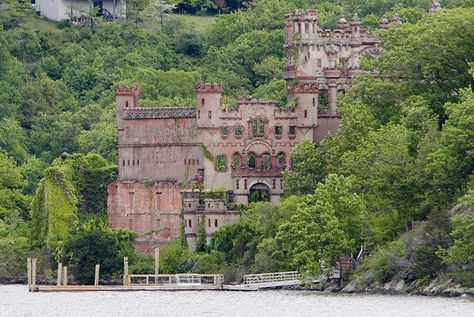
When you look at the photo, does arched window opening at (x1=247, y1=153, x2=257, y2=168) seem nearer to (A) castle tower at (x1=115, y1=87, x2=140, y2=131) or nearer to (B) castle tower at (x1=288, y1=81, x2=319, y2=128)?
(B) castle tower at (x1=288, y1=81, x2=319, y2=128)

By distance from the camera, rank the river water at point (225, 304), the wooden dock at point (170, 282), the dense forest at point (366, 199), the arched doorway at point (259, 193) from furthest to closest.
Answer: the arched doorway at point (259, 193) → the wooden dock at point (170, 282) → the dense forest at point (366, 199) → the river water at point (225, 304)

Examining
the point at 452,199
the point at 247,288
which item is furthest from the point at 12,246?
the point at 452,199

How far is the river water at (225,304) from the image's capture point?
14112 cm

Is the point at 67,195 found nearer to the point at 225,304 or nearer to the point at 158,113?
the point at 158,113

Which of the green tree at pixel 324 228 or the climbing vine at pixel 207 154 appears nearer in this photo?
the green tree at pixel 324 228

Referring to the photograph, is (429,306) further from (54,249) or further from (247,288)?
(54,249)

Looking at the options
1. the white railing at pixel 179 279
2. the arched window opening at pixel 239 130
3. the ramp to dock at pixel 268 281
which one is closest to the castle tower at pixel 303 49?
the arched window opening at pixel 239 130

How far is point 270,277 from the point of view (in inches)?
6457

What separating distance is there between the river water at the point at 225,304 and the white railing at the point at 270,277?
1978mm

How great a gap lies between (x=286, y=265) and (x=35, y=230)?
88.3 ft

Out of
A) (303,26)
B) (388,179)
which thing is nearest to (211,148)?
(303,26)

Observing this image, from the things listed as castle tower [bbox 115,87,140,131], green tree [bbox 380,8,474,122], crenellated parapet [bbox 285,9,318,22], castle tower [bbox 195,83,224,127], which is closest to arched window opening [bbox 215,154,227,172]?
castle tower [bbox 195,83,224,127]

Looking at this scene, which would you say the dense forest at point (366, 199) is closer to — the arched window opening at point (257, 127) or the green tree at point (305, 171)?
the green tree at point (305, 171)

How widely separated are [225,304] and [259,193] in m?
30.1
